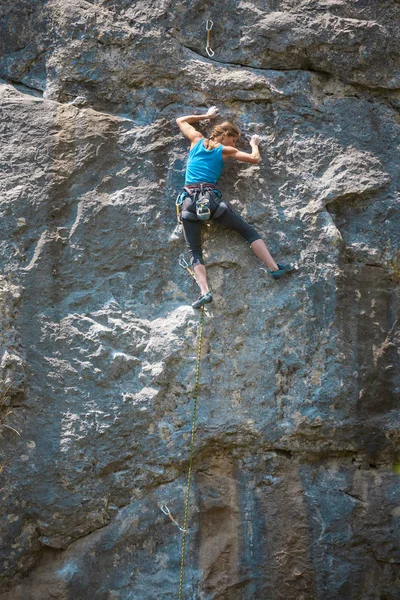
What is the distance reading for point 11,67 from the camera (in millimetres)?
6508

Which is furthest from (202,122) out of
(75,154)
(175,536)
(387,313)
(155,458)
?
(175,536)

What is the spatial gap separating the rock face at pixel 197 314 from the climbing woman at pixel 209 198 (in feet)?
0.49

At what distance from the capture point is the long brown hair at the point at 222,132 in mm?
6230

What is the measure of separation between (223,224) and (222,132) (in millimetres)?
712

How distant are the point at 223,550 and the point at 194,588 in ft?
1.13

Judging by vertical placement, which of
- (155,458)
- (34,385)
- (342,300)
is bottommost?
(155,458)

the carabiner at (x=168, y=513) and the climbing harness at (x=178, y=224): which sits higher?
the climbing harness at (x=178, y=224)

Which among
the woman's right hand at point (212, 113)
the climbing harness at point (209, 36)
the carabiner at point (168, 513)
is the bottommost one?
the carabiner at point (168, 513)

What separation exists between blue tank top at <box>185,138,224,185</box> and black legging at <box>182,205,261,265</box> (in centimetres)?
29

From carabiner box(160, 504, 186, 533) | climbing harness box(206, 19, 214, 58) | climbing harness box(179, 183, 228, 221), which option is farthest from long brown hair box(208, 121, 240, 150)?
carabiner box(160, 504, 186, 533)

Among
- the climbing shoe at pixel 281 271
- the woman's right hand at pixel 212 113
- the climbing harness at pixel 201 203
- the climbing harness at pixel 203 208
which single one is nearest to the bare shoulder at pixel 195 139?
the woman's right hand at pixel 212 113

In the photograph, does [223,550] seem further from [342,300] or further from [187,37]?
[187,37]

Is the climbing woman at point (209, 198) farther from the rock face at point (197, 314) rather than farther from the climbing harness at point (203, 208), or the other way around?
the rock face at point (197, 314)

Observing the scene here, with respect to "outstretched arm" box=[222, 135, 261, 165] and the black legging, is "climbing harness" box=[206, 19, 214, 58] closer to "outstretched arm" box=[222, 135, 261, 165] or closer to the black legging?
"outstretched arm" box=[222, 135, 261, 165]
